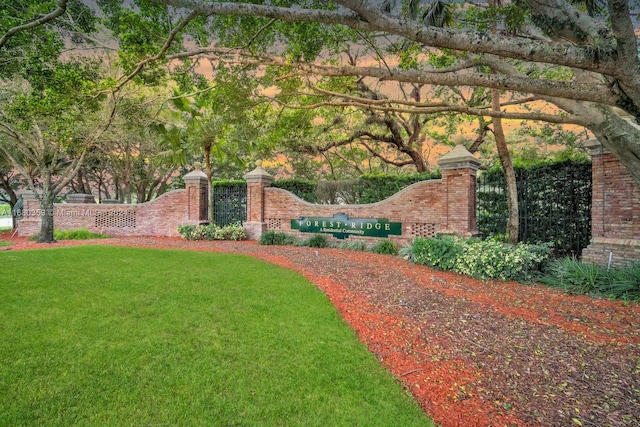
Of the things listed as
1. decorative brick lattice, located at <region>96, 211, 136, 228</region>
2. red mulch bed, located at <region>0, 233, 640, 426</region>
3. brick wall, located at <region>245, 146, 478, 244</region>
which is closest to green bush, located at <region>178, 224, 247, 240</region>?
brick wall, located at <region>245, 146, 478, 244</region>

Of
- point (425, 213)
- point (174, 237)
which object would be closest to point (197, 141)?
point (174, 237)

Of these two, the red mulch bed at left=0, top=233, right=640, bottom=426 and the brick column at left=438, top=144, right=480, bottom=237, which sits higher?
the brick column at left=438, top=144, right=480, bottom=237

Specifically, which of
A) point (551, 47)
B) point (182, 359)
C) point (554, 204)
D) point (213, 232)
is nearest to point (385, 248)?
point (554, 204)

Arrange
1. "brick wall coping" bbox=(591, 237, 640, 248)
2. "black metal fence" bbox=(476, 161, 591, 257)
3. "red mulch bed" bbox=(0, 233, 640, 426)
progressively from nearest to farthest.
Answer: "red mulch bed" bbox=(0, 233, 640, 426)
"brick wall coping" bbox=(591, 237, 640, 248)
"black metal fence" bbox=(476, 161, 591, 257)

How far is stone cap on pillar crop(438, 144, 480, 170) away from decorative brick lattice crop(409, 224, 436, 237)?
5.72ft

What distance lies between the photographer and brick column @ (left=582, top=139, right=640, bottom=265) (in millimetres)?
6512

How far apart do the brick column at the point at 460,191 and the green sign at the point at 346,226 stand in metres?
1.65

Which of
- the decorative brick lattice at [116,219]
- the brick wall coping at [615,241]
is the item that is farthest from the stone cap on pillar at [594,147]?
the decorative brick lattice at [116,219]

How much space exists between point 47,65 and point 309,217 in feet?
26.3

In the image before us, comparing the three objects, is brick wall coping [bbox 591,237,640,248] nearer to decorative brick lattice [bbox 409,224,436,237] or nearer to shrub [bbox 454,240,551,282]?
shrub [bbox 454,240,551,282]

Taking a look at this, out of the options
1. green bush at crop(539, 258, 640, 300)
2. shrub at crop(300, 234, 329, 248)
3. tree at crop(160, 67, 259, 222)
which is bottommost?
green bush at crop(539, 258, 640, 300)

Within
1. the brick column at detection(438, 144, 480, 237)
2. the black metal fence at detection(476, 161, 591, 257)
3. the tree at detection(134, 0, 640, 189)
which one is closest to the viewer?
the tree at detection(134, 0, 640, 189)

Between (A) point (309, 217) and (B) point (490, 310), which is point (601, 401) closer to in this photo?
(B) point (490, 310)

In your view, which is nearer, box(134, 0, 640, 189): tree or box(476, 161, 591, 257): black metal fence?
box(134, 0, 640, 189): tree
